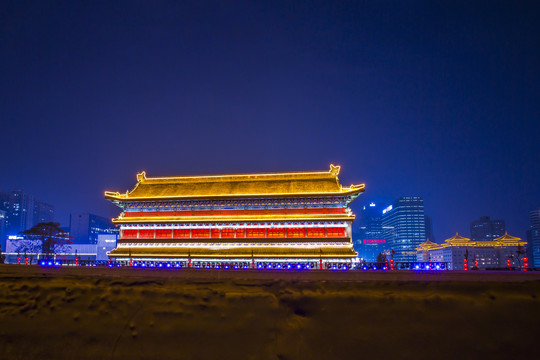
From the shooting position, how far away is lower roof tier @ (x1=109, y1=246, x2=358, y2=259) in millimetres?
35094

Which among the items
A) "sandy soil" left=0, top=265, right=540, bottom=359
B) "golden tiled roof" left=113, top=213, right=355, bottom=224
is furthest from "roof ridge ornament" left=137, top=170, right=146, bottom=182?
"sandy soil" left=0, top=265, right=540, bottom=359

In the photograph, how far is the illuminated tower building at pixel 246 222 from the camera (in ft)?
118

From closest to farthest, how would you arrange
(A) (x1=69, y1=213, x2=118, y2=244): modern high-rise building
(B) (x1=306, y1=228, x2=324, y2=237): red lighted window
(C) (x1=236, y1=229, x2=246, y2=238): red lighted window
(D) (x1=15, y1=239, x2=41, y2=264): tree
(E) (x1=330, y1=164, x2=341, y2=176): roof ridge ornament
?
(B) (x1=306, y1=228, x2=324, y2=237): red lighted window, (C) (x1=236, y1=229, x2=246, y2=238): red lighted window, (E) (x1=330, y1=164, x2=341, y2=176): roof ridge ornament, (D) (x1=15, y1=239, x2=41, y2=264): tree, (A) (x1=69, y1=213, x2=118, y2=244): modern high-rise building

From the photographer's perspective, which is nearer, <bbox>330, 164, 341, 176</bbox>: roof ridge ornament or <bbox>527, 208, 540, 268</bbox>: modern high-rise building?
<bbox>330, 164, 341, 176</bbox>: roof ridge ornament

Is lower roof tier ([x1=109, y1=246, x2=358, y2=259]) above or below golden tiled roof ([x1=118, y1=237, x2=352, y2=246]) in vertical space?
below

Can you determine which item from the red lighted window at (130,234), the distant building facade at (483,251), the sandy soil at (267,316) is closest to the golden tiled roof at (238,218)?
the red lighted window at (130,234)

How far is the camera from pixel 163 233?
39406 mm

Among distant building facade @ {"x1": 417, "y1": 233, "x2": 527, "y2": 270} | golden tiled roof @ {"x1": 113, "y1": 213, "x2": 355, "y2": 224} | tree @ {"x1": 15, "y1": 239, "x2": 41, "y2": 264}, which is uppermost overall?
golden tiled roof @ {"x1": 113, "y1": 213, "x2": 355, "y2": 224}

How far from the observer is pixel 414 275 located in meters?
8.55

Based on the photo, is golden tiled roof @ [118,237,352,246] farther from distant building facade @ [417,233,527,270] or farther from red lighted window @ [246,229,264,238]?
distant building facade @ [417,233,527,270]

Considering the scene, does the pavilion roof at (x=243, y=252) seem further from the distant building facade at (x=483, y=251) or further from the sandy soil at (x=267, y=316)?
the distant building facade at (x=483, y=251)

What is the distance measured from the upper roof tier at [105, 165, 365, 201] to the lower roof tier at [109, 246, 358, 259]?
5.19m

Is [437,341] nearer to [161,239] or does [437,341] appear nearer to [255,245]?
[255,245]

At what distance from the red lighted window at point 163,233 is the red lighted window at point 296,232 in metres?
12.1
